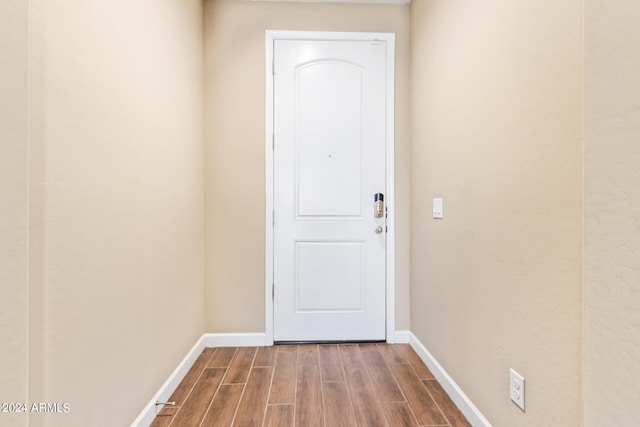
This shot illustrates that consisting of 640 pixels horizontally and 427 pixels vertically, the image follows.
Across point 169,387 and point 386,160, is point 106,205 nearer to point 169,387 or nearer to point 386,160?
point 169,387

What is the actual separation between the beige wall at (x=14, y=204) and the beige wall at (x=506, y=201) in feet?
5.05

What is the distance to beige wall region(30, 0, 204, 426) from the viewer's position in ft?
3.31

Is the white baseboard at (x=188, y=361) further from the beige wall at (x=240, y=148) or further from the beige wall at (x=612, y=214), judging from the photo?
the beige wall at (x=612, y=214)

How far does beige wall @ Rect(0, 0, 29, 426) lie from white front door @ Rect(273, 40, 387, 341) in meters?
1.71

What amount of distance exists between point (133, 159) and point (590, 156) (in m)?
1.65

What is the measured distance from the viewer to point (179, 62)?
2.07m

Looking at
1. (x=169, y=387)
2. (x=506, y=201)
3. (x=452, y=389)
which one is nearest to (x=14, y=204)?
(x=169, y=387)

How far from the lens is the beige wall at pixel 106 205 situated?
1.01m

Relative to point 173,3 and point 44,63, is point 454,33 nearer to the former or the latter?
point 173,3

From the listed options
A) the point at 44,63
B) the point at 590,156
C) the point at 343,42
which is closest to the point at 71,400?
the point at 44,63

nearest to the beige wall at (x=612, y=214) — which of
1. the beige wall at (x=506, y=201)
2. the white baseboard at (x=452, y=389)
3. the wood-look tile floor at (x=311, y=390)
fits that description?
the beige wall at (x=506, y=201)

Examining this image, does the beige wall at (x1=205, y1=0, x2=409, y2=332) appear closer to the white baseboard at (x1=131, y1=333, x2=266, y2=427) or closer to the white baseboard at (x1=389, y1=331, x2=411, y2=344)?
the white baseboard at (x1=131, y1=333, x2=266, y2=427)

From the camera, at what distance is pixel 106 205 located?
1305 millimetres

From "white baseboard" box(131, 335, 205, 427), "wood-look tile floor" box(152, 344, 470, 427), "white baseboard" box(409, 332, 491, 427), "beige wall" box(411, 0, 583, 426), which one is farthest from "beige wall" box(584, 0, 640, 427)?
"white baseboard" box(131, 335, 205, 427)
